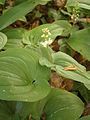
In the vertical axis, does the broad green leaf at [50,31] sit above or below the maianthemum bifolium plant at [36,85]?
below

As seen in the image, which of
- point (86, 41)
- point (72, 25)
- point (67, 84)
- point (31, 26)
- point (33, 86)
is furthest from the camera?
point (31, 26)

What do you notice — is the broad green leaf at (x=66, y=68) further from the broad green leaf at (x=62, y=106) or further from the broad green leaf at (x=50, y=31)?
the broad green leaf at (x=50, y=31)

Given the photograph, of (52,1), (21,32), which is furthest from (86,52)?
(52,1)

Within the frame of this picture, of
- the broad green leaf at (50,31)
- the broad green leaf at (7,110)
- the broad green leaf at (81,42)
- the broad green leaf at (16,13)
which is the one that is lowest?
the broad green leaf at (81,42)

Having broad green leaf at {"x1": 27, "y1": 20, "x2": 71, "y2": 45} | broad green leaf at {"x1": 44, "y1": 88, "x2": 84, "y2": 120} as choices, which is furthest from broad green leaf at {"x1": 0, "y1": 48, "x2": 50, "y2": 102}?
broad green leaf at {"x1": 27, "y1": 20, "x2": 71, "y2": 45}

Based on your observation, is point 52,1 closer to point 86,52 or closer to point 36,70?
point 86,52

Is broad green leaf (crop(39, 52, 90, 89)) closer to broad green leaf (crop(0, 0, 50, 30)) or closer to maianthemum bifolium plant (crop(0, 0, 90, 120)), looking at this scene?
maianthemum bifolium plant (crop(0, 0, 90, 120))

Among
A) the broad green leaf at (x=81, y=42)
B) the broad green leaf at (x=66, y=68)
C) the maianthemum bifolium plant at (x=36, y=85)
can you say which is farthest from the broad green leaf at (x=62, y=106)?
the broad green leaf at (x=81, y=42)
